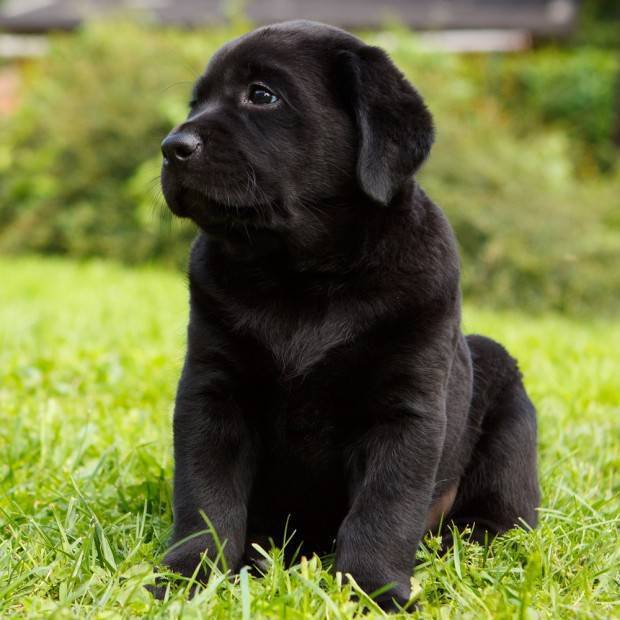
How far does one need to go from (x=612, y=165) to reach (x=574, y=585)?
42.2 ft

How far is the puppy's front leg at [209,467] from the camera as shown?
7.55ft

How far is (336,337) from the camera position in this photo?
7.76ft

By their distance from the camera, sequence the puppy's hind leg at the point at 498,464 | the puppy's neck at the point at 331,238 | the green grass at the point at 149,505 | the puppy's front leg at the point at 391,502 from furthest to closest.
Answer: the puppy's hind leg at the point at 498,464 → the puppy's neck at the point at 331,238 → the puppy's front leg at the point at 391,502 → the green grass at the point at 149,505

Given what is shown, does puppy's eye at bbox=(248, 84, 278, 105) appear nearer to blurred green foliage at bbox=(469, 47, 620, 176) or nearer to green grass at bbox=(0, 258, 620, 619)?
green grass at bbox=(0, 258, 620, 619)

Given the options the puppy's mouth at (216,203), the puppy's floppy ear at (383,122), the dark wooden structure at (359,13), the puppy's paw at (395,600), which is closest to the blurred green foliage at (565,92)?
the dark wooden structure at (359,13)

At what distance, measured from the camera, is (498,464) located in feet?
9.20

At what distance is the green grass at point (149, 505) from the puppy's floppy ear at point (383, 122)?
87cm

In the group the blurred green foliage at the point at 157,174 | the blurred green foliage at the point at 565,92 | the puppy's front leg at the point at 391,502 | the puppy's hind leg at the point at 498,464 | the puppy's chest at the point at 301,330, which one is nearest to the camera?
the puppy's front leg at the point at 391,502

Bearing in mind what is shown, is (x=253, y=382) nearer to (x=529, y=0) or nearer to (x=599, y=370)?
(x=599, y=370)

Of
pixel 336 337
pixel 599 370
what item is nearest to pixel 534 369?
pixel 599 370

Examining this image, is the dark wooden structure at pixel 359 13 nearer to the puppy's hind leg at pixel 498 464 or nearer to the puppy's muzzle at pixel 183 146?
the puppy's hind leg at pixel 498 464

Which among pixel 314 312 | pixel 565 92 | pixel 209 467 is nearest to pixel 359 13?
pixel 565 92

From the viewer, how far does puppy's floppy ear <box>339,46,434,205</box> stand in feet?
8.01

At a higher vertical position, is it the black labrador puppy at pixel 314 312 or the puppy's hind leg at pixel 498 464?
the black labrador puppy at pixel 314 312
